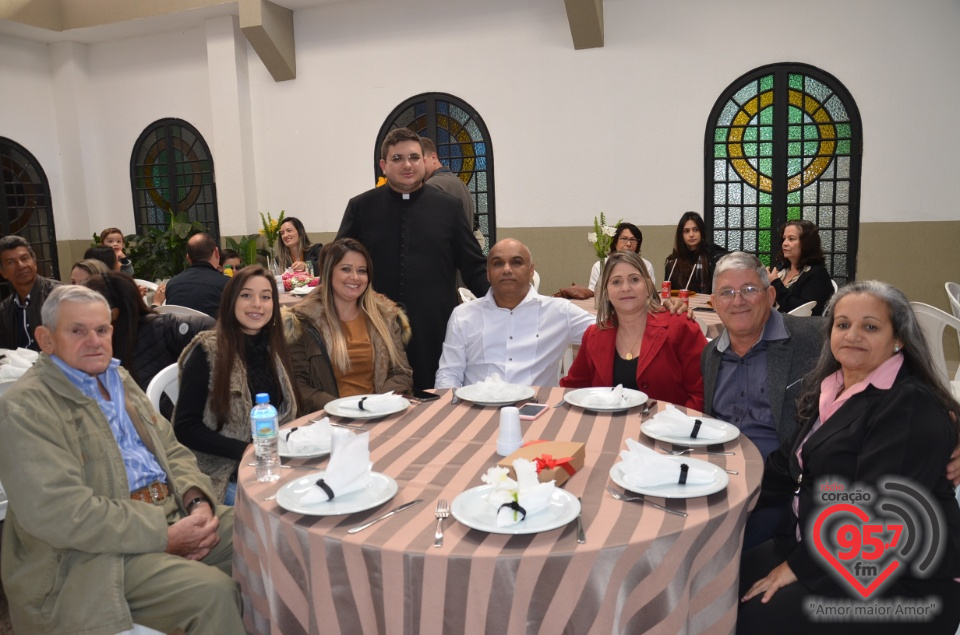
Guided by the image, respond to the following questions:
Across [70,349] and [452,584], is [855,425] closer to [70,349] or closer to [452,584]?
[452,584]

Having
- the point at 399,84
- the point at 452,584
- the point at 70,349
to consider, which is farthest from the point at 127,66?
the point at 452,584

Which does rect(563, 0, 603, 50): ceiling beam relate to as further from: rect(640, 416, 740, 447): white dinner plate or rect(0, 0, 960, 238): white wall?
rect(640, 416, 740, 447): white dinner plate

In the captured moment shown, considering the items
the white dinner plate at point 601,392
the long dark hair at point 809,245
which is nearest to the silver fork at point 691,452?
the white dinner plate at point 601,392

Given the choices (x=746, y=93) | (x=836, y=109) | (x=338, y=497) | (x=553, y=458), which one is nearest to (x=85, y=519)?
(x=338, y=497)

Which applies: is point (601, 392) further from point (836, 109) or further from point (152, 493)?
point (836, 109)

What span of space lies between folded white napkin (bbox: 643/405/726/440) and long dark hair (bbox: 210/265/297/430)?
138cm

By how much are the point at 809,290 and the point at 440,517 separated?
3830mm

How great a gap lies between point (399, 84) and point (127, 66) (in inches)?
160

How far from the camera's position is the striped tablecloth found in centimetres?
143

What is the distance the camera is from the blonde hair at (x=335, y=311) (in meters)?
2.97

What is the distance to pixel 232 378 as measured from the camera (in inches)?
102

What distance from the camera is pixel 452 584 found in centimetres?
143

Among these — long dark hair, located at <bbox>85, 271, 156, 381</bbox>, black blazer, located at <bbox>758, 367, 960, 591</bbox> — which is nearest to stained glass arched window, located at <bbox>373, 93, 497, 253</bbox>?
long dark hair, located at <bbox>85, 271, 156, 381</bbox>

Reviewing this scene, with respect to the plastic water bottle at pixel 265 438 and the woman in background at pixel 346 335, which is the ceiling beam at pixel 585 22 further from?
the plastic water bottle at pixel 265 438
